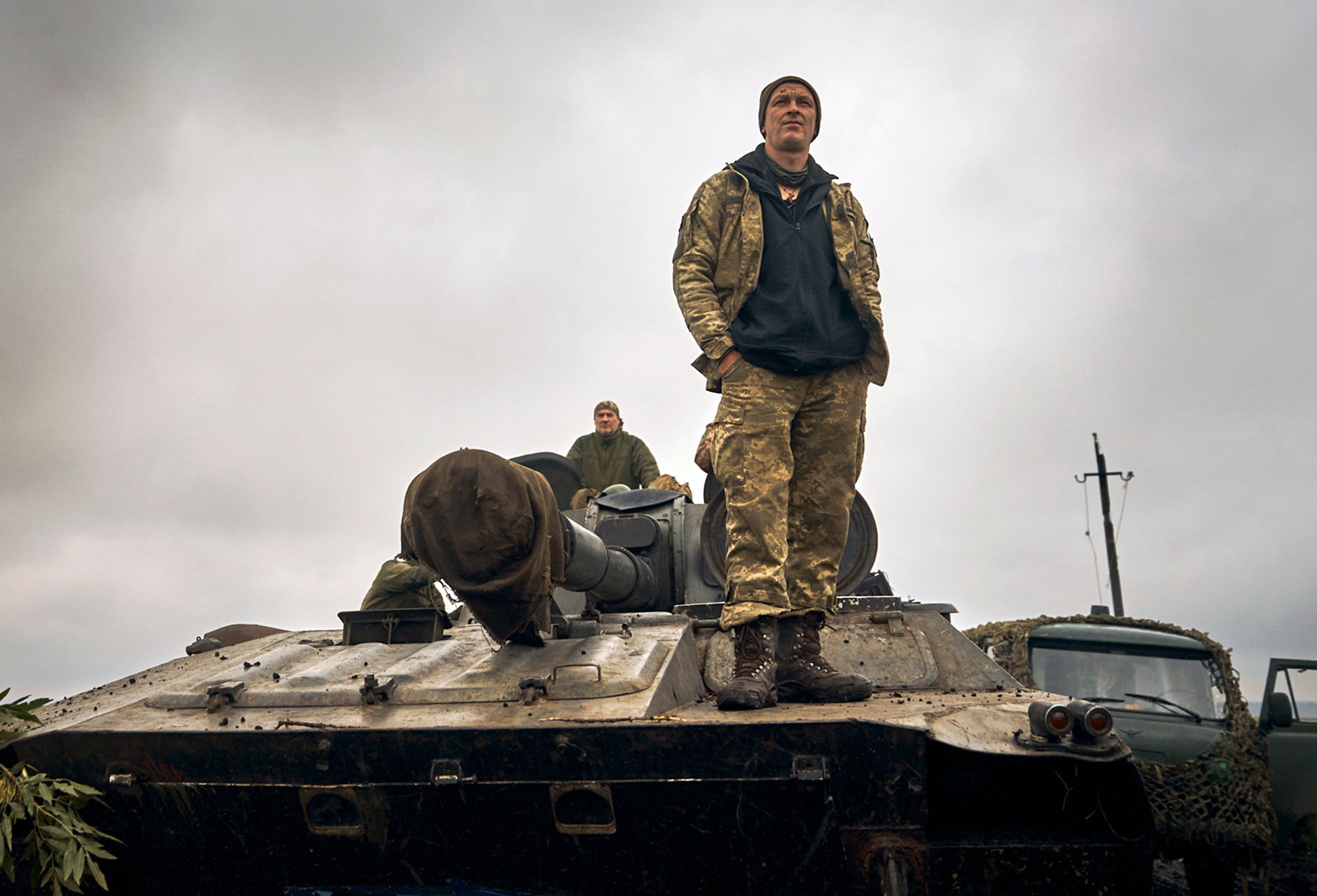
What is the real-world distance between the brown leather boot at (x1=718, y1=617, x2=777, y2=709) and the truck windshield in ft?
19.1

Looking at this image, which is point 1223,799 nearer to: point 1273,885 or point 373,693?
point 1273,885

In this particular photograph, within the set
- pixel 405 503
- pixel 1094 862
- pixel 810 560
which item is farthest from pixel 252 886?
pixel 1094 862

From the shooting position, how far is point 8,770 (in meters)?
2.85

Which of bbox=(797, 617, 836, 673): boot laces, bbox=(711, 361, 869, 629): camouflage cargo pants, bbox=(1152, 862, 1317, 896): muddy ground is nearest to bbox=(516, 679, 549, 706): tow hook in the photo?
bbox=(711, 361, 869, 629): camouflage cargo pants

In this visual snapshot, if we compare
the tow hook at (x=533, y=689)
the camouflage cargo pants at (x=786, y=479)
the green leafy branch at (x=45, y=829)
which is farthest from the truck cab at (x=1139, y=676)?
the green leafy branch at (x=45, y=829)

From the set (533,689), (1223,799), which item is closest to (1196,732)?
(1223,799)

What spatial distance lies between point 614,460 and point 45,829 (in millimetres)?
6169

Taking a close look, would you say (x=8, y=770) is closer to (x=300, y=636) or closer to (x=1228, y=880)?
(x=300, y=636)

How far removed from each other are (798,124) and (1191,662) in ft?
22.6

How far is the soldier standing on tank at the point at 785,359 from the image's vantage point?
3.50m

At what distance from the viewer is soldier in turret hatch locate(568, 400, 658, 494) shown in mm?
8625

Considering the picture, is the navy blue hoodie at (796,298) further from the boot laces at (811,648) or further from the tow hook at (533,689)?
the tow hook at (533,689)

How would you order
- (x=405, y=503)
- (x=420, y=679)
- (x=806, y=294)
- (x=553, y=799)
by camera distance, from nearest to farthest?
1. (x=553, y=799)
2. (x=405, y=503)
3. (x=420, y=679)
4. (x=806, y=294)

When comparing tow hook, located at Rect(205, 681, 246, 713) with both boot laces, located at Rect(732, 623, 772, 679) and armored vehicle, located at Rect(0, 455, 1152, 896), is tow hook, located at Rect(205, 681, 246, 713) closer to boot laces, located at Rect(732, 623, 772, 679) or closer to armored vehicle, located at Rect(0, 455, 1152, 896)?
armored vehicle, located at Rect(0, 455, 1152, 896)
